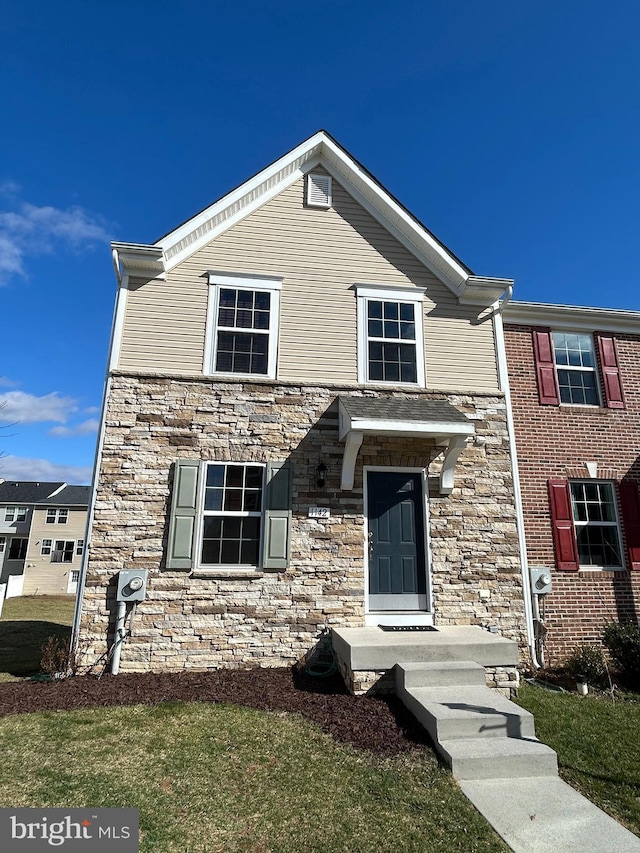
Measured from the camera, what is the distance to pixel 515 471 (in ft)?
28.0

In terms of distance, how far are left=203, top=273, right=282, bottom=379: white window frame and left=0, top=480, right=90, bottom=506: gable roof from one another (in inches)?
1030

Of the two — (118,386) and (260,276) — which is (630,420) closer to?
(260,276)

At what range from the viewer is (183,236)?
8.43m

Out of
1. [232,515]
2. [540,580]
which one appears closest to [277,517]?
[232,515]

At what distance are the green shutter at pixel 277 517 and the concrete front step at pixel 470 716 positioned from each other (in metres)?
2.89

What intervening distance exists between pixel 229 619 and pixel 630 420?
858 cm

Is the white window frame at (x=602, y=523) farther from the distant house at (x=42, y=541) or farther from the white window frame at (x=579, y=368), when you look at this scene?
the distant house at (x=42, y=541)

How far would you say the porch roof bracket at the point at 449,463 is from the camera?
25.5 feet

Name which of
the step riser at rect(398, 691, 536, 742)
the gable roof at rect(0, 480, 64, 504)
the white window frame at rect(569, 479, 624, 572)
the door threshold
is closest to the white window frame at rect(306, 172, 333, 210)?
the white window frame at rect(569, 479, 624, 572)

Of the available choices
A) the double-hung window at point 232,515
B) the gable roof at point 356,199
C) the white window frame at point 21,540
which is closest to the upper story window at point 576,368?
the gable roof at point 356,199

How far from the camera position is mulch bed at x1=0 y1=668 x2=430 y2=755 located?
16.2 ft

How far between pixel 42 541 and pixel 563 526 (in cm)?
3067

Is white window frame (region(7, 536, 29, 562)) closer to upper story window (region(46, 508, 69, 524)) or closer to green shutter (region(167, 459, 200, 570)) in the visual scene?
upper story window (region(46, 508, 69, 524))

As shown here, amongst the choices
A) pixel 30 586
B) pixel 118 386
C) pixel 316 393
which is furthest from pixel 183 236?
pixel 30 586
